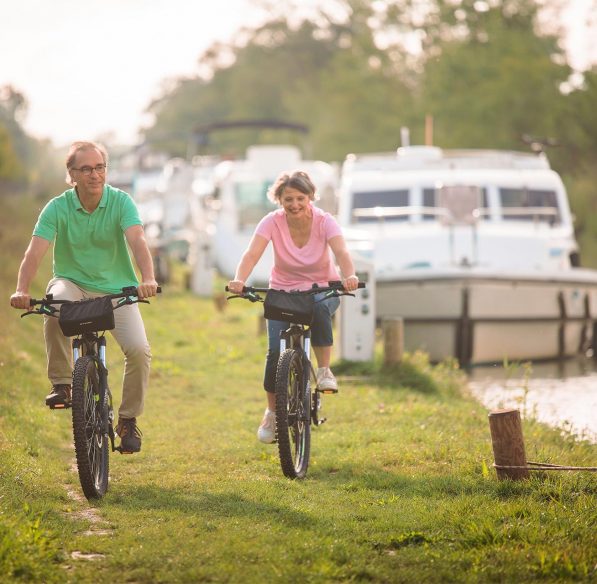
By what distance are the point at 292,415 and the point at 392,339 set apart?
532cm

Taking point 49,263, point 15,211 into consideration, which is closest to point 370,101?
point 15,211

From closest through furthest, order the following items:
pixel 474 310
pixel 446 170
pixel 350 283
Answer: pixel 350 283, pixel 474 310, pixel 446 170

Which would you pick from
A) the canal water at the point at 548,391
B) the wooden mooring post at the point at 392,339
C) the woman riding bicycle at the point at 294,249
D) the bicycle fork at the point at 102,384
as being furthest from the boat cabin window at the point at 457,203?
the bicycle fork at the point at 102,384

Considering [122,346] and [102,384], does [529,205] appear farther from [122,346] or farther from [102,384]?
[102,384]

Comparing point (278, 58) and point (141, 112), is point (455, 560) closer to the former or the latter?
point (278, 58)

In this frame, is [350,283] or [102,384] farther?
[350,283]

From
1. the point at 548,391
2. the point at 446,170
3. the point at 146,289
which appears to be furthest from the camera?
the point at 446,170

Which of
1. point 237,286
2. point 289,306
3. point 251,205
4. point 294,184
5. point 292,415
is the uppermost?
point 251,205

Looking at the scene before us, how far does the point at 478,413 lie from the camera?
11656 mm

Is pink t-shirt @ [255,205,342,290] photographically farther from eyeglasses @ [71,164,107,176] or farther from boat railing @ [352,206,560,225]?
boat railing @ [352,206,560,225]

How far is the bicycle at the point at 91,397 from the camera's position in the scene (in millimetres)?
7652

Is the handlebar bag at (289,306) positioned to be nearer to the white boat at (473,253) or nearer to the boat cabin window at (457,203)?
the white boat at (473,253)

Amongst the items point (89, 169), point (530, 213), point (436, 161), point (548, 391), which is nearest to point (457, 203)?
point (530, 213)

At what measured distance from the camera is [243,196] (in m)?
30.1
